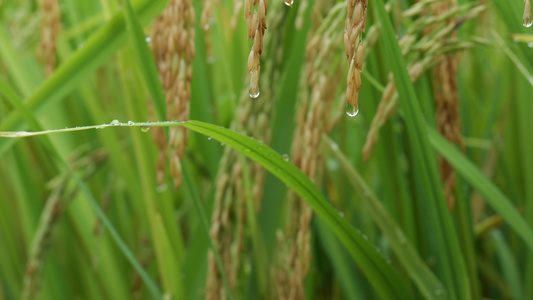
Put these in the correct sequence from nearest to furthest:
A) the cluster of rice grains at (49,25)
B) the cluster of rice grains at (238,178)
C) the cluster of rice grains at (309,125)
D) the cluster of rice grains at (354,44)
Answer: the cluster of rice grains at (354,44)
the cluster of rice grains at (309,125)
the cluster of rice grains at (238,178)
the cluster of rice grains at (49,25)

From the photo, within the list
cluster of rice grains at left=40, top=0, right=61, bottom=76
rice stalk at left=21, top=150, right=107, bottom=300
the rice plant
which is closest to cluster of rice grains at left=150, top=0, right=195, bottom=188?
the rice plant

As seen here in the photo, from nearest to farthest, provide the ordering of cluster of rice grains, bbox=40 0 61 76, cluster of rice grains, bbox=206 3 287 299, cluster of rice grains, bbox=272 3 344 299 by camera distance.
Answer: cluster of rice grains, bbox=272 3 344 299 < cluster of rice grains, bbox=206 3 287 299 < cluster of rice grains, bbox=40 0 61 76

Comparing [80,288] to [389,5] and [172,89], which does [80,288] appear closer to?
[172,89]

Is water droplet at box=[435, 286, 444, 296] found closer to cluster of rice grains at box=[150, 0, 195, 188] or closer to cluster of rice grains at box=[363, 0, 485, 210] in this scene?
cluster of rice grains at box=[363, 0, 485, 210]

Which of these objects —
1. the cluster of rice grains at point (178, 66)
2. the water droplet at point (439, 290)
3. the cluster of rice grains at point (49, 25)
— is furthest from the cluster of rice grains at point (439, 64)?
the cluster of rice grains at point (49, 25)

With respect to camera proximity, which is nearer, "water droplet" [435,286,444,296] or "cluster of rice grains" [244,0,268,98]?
"cluster of rice grains" [244,0,268,98]

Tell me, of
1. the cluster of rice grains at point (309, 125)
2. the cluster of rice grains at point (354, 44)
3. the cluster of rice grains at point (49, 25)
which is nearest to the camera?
the cluster of rice grains at point (354, 44)

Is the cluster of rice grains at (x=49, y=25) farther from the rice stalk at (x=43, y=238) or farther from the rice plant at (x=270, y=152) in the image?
the rice stalk at (x=43, y=238)

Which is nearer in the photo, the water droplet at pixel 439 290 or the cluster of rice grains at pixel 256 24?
the cluster of rice grains at pixel 256 24
